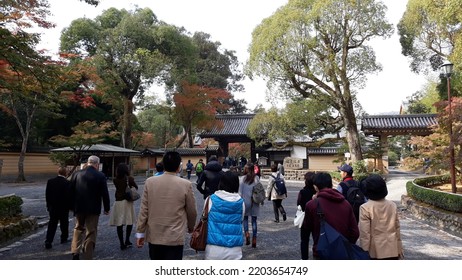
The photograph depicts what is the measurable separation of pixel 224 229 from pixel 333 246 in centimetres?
101

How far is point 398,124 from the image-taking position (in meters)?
20.7

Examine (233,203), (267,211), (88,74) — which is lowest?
(267,211)

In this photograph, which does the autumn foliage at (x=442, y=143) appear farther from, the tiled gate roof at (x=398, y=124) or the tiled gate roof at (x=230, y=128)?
the tiled gate roof at (x=230, y=128)

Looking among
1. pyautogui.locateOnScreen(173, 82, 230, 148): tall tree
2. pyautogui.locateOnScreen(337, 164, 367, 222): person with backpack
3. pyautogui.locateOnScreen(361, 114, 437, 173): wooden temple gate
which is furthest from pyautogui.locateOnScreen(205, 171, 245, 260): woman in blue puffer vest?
pyautogui.locateOnScreen(173, 82, 230, 148): tall tree

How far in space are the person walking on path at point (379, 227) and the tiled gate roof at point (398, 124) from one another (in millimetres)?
18050

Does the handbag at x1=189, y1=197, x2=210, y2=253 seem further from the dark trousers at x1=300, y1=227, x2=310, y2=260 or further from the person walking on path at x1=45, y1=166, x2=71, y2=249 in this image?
the person walking on path at x1=45, y1=166, x2=71, y2=249

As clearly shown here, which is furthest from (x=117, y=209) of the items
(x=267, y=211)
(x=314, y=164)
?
(x=314, y=164)

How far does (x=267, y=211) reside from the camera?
9.80 m

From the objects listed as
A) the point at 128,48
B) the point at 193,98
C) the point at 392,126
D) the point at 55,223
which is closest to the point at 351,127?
the point at 392,126

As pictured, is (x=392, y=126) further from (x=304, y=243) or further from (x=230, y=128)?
(x=304, y=243)

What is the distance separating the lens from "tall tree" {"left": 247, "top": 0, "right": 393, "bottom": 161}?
1383cm

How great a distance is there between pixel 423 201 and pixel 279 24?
367 inches

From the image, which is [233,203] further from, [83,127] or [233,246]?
[83,127]

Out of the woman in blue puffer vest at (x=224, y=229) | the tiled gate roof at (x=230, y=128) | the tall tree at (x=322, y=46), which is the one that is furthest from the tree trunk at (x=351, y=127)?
the woman in blue puffer vest at (x=224, y=229)
